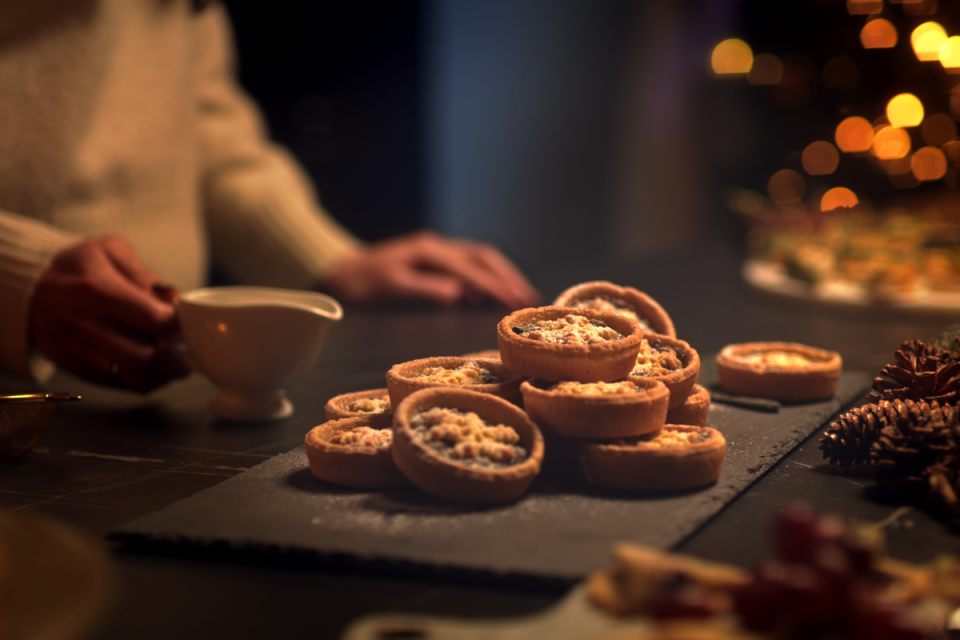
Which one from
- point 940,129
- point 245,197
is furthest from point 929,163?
point 245,197

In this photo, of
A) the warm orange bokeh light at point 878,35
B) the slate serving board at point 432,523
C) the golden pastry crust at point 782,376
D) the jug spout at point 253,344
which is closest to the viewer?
the slate serving board at point 432,523

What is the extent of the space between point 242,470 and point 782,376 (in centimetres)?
73

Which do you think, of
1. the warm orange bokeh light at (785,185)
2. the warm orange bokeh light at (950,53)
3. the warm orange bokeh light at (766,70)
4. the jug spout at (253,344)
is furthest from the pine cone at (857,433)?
the warm orange bokeh light at (766,70)

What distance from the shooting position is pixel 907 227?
2.90m

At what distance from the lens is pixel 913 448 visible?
0.81 metres

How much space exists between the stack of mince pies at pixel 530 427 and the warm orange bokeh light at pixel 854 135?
16.1ft

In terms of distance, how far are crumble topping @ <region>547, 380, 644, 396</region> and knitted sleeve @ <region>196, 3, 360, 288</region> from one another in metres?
1.60

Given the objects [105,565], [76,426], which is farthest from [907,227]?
[105,565]

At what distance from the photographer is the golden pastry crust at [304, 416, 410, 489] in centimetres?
83

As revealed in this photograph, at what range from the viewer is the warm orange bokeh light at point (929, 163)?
195 inches

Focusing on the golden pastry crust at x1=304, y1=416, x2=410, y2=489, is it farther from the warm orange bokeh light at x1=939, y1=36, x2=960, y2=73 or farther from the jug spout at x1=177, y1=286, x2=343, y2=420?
the warm orange bokeh light at x1=939, y1=36, x2=960, y2=73

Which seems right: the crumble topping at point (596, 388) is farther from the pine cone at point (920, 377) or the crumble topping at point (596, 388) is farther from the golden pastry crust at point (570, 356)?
the pine cone at point (920, 377)

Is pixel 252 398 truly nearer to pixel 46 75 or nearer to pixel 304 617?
pixel 304 617

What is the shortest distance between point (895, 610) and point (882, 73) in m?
5.40
